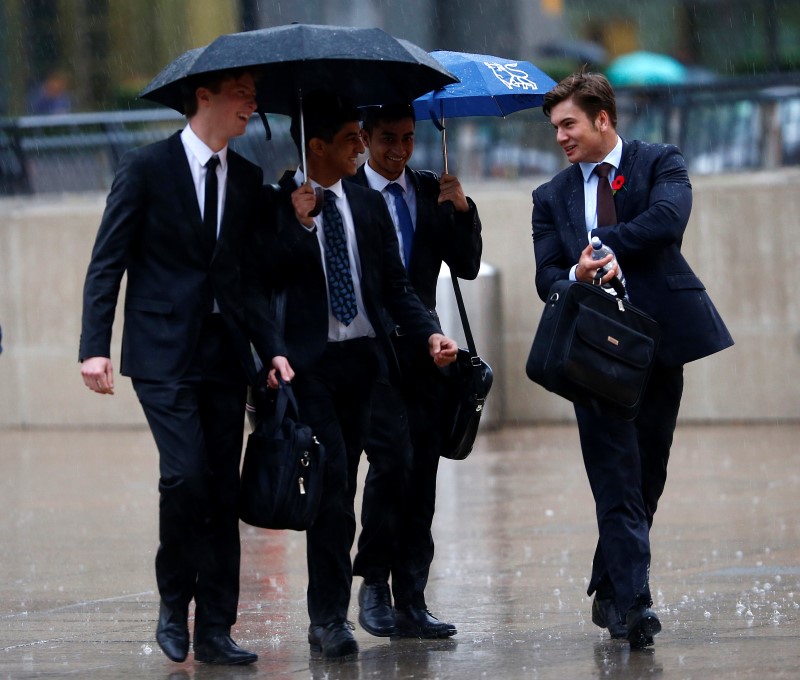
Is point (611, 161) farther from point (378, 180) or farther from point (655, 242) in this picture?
point (378, 180)

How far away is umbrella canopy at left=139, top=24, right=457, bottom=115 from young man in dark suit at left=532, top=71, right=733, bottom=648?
0.56 meters

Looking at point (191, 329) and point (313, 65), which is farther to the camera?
point (313, 65)

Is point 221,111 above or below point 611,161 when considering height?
above

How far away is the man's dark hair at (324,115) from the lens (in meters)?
5.63

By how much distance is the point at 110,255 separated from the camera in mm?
5266

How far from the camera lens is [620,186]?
5.68 meters

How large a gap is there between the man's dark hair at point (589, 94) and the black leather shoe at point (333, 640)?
6.59 feet

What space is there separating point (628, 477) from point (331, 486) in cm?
105

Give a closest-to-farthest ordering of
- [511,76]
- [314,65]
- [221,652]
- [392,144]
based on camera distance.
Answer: [221,652], [314,65], [392,144], [511,76]

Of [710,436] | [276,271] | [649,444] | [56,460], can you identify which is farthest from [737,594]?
[56,460]

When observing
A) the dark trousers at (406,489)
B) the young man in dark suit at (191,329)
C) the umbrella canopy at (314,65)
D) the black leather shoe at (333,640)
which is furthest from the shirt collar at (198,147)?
the black leather shoe at (333,640)

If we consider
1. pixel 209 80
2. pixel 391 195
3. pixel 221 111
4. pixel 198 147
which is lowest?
pixel 391 195

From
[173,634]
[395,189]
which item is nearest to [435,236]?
[395,189]

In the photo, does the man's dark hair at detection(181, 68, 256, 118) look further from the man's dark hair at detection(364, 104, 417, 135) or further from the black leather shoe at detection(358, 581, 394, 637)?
the black leather shoe at detection(358, 581, 394, 637)
